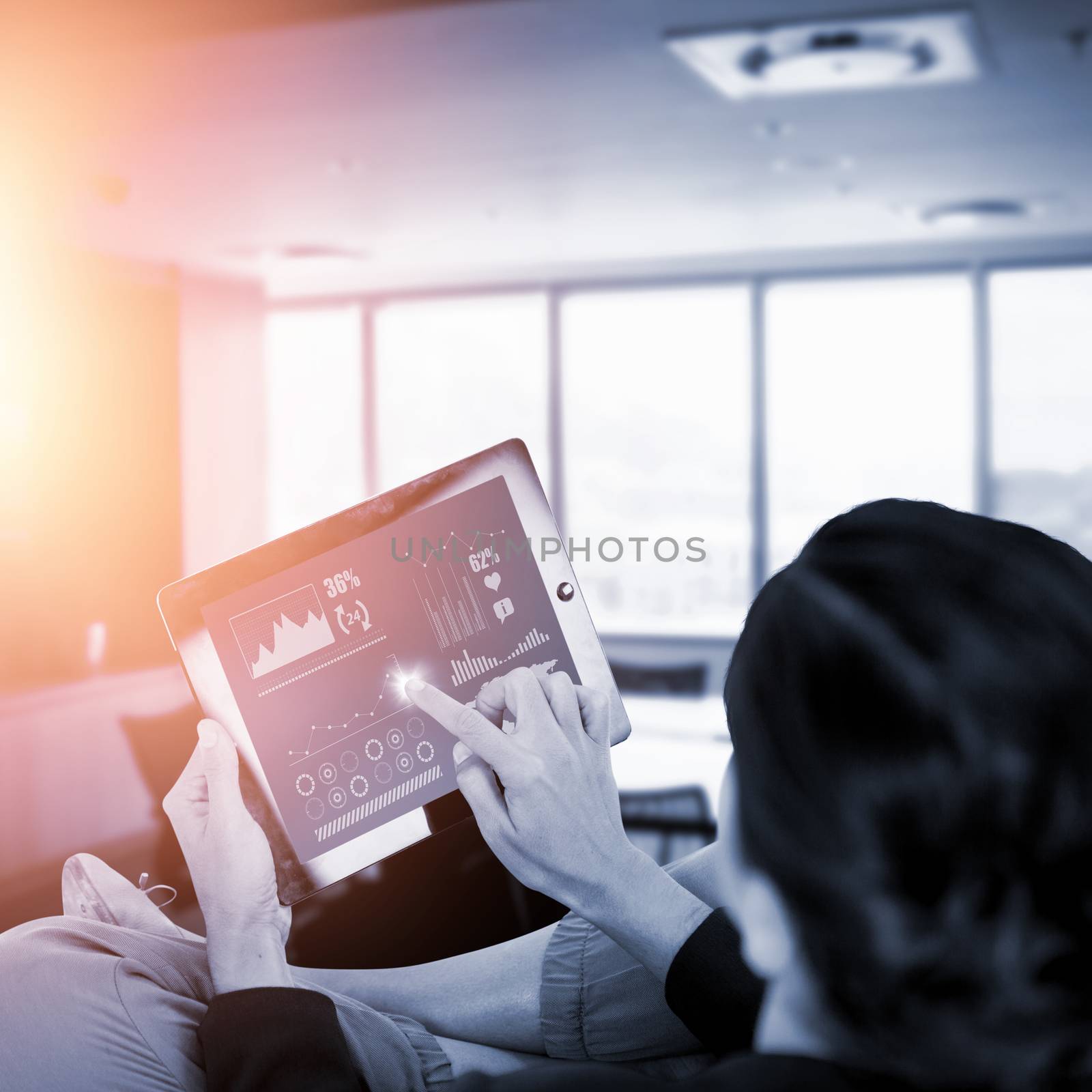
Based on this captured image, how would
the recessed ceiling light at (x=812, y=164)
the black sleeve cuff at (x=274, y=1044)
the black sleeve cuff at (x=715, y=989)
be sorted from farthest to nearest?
the recessed ceiling light at (x=812, y=164) < the black sleeve cuff at (x=715, y=989) < the black sleeve cuff at (x=274, y=1044)

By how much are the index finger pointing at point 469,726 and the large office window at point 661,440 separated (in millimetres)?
6040

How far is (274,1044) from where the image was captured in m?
0.66

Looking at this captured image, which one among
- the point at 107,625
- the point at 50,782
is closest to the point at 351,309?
the point at 107,625

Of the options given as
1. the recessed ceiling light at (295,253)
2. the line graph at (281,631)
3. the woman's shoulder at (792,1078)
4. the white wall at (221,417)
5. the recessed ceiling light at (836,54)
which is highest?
the recessed ceiling light at (295,253)

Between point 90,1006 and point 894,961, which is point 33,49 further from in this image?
point 894,961

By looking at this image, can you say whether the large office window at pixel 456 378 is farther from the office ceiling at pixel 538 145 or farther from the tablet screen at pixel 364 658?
the tablet screen at pixel 364 658

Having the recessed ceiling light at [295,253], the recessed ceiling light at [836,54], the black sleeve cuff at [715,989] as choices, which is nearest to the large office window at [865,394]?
the recessed ceiling light at [295,253]

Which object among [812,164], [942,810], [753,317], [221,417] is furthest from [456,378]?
[942,810]

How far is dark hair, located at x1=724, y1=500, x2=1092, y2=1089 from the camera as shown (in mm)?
506

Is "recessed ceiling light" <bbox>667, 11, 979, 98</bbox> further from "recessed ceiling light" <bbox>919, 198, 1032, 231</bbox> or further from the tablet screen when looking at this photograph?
the tablet screen

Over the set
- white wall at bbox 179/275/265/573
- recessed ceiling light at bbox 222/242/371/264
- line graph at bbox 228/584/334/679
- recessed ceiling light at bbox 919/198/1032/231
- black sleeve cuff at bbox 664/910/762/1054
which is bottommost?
black sleeve cuff at bbox 664/910/762/1054

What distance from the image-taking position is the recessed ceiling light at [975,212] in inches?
211

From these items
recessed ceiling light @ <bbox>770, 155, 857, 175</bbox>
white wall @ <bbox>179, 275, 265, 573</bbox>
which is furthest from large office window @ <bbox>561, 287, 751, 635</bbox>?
recessed ceiling light @ <bbox>770, 155, 857, 175</bbox>

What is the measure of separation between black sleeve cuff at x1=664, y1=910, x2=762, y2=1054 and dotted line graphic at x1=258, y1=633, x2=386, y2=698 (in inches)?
12.2
